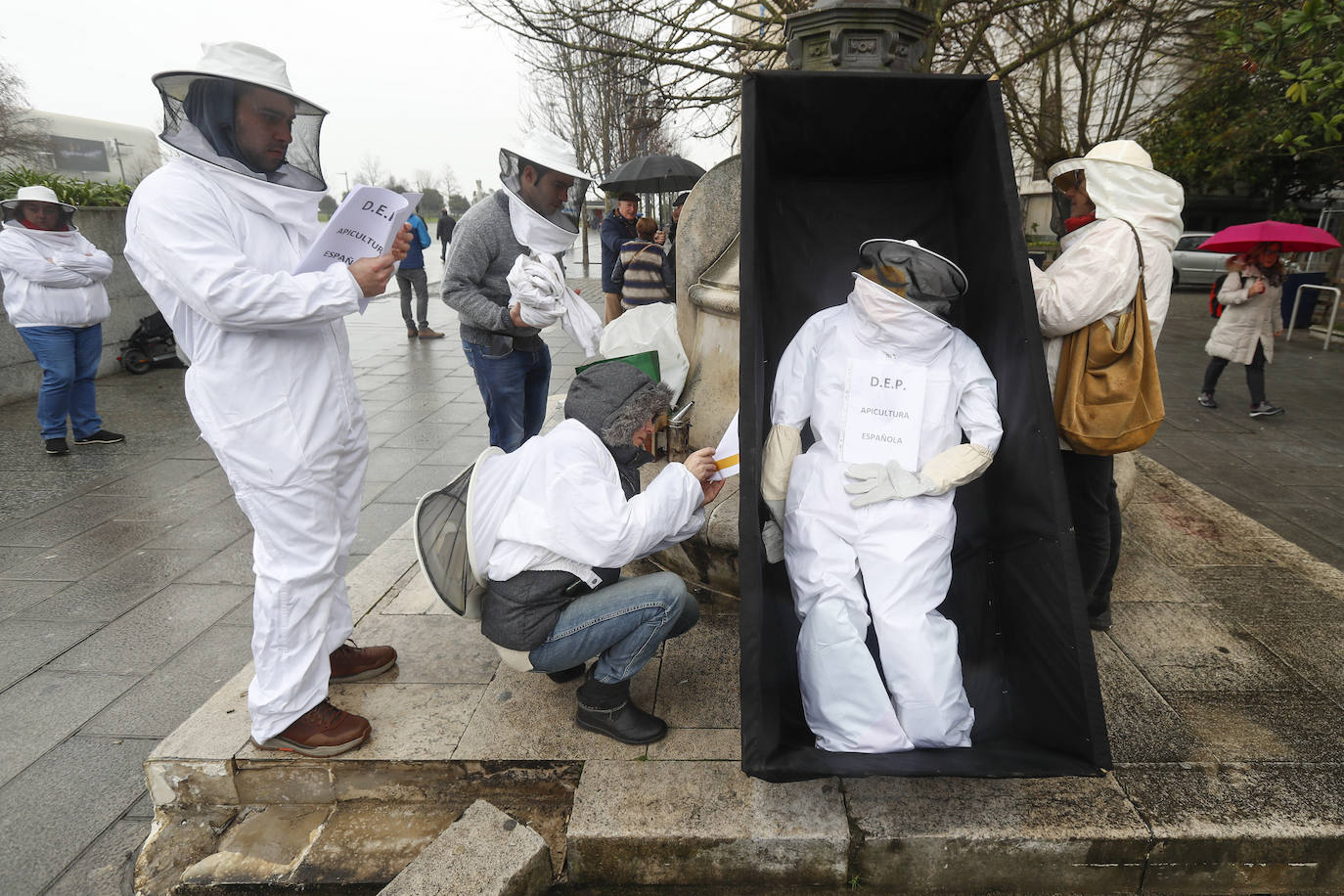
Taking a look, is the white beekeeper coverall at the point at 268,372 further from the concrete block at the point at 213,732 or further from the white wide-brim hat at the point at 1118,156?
the white wide-brim hat at the point at 1118,156

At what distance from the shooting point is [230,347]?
2.38m

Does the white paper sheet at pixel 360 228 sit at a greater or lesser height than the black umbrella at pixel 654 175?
lesser

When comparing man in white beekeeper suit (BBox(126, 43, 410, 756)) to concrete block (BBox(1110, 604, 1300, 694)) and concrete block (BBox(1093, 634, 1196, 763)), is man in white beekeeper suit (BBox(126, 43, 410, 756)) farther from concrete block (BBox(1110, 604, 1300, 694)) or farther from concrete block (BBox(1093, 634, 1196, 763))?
concrete block (BBox(1110, 604, 1300, 694))

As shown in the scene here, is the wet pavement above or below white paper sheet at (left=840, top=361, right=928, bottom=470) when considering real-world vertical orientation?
below

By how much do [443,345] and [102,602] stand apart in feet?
24.2

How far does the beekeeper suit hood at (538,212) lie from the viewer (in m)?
3.31

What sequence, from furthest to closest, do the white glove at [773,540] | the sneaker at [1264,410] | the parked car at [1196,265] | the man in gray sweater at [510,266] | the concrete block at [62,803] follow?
1. the parked car at [1196,265]
2. the sneaker at [1264,410]
3. the man in gray sweater at [510,266]
4. the white glove at [773,540]
5. the concrete block at [62,803]

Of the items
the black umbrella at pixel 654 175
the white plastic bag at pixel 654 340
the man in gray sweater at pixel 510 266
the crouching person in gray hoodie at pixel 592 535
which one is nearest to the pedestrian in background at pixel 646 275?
the black umbrella at pixel 654 175

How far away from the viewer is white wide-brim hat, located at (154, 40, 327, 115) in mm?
2205

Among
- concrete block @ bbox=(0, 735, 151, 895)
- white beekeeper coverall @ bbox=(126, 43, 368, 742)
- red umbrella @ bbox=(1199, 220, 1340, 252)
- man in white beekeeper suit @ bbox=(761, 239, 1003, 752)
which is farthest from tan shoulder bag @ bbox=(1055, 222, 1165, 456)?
red umbrella @ bbox=(1199, 220, 1340, 252)

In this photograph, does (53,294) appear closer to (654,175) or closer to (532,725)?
(532,725)

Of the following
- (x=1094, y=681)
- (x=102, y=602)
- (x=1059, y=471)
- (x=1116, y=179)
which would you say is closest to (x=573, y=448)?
(x=1059, y=471)

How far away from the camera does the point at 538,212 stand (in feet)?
11.3

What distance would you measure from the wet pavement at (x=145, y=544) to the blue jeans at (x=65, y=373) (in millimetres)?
294
